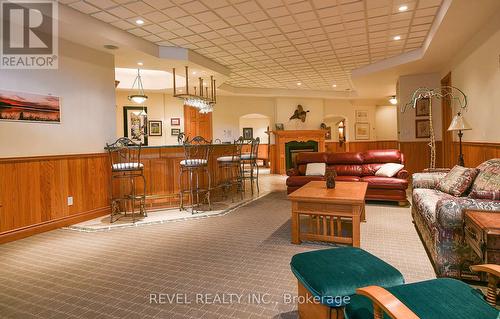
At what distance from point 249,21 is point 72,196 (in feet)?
12.7

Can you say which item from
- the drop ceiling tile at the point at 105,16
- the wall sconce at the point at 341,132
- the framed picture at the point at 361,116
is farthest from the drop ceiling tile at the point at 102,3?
the framed picture at the point at 361,116

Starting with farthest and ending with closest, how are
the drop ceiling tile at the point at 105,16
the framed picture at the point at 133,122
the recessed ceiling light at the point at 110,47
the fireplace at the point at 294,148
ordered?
the fireplace at the point at 294,148 → the framed picture at the point at 133,122 → the recessed ceiling light at the point at 110,47 → the drop ceiling tile at the point at 105,16

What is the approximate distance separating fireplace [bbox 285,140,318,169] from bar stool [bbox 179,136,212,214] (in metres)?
5.69

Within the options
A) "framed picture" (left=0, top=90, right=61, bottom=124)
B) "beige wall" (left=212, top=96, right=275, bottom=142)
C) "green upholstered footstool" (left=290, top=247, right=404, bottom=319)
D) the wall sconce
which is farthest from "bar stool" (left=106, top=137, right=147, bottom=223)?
the wall sconce

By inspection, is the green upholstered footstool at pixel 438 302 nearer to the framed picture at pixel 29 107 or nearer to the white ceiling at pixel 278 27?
the white ceiling at pixel 278 27

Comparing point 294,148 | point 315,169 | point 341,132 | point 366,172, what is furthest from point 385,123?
point 315,169

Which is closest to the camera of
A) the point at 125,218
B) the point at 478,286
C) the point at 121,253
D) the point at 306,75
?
the point at 478,286

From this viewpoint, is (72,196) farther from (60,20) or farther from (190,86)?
(190,86)

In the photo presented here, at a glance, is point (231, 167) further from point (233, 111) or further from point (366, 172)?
point (233, 111)

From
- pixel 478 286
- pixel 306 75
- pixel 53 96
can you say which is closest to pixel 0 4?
pixel 53 96

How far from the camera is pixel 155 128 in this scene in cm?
947

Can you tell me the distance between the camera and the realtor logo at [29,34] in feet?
12.0

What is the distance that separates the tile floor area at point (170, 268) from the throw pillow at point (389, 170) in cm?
123

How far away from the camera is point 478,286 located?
90.7 inches
